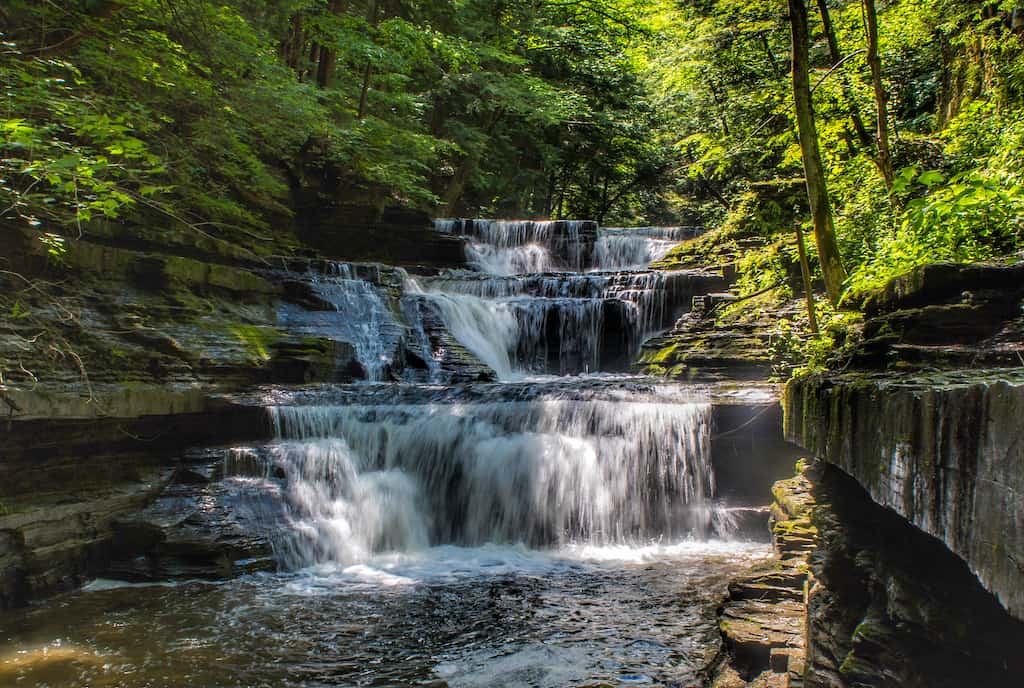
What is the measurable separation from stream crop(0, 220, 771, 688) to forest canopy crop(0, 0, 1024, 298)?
297 centimetres

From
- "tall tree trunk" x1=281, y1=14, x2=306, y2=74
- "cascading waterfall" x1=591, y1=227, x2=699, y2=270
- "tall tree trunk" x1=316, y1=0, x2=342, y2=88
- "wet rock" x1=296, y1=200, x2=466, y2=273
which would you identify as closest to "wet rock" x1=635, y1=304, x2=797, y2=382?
"cascading waterfall" x1=591, y1=227, x2=699, y2=270

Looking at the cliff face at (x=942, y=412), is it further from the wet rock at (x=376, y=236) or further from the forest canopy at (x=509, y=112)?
the wet rock at (x=376, y=236)

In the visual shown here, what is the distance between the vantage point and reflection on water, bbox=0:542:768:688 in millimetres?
4574

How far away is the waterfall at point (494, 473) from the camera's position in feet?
26.4

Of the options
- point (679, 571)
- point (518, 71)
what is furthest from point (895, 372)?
point (518, 71)

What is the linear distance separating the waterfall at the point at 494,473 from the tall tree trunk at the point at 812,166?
232 centimetres

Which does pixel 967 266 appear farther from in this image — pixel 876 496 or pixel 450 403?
pixel 450 403

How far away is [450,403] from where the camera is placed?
938 cm

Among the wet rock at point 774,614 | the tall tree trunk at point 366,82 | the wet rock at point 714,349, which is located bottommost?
the wet rock at point 774,614

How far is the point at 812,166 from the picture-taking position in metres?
7.12

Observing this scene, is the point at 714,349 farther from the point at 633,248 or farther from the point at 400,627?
the point at 633,248

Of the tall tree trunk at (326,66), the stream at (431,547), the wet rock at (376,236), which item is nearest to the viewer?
the stream at (431,547)

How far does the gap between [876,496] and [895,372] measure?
91 centimetres

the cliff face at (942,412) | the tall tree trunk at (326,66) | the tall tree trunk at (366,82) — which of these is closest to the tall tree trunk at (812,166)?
the cliff face at (942,412)
